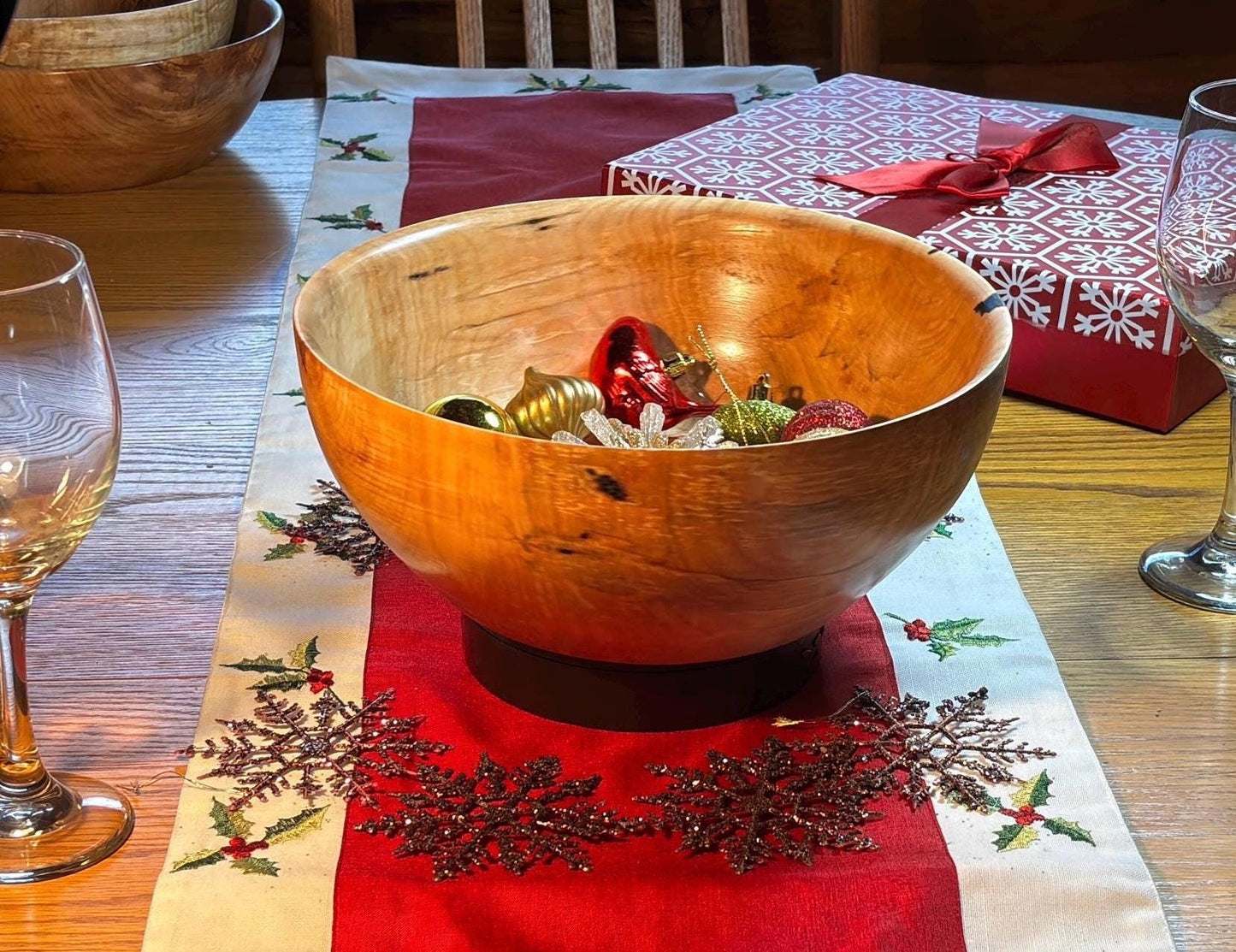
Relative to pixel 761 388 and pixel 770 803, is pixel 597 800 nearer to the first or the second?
pixel 770 803

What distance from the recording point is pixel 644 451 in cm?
46

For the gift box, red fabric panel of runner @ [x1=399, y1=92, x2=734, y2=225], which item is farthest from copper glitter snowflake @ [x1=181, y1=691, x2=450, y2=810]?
red fabric panel of runner @ [x1=399, y1=92, x2=734, y2=225]

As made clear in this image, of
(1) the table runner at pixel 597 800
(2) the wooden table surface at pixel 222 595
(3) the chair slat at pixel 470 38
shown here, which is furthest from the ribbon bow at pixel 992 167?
(3) the chair slat at pixel 470 38

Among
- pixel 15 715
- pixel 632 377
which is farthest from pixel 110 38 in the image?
pixel 15 715

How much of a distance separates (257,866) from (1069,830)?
0.96 feet

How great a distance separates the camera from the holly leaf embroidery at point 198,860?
1.65 feet

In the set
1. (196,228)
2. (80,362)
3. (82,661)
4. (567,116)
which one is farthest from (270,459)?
(567,116)

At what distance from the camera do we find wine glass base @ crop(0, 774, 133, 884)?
505 mm

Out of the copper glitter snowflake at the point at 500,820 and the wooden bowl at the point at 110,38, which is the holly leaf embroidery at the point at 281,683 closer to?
the copper glitter snowflake at the point at 500,820

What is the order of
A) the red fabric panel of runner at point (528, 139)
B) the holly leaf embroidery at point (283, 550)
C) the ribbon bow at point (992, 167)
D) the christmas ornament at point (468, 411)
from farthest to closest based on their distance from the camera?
the red fabric panel of runner at point (528, 139) → the ribbon bow at point (992, 167) → the holly leaf embroidery at point (283, 550) → the christmas ornament at point (468, 411)

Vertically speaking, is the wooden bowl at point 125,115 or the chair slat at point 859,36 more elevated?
the wooden bowl at point 125,115

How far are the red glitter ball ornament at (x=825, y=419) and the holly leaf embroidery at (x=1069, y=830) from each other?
178 millimetres

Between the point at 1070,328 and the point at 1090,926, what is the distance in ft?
A: 1.49

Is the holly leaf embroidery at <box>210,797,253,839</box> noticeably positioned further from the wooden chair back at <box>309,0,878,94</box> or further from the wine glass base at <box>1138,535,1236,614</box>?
the wooden chair back at <box>309,0,878,94</box>
